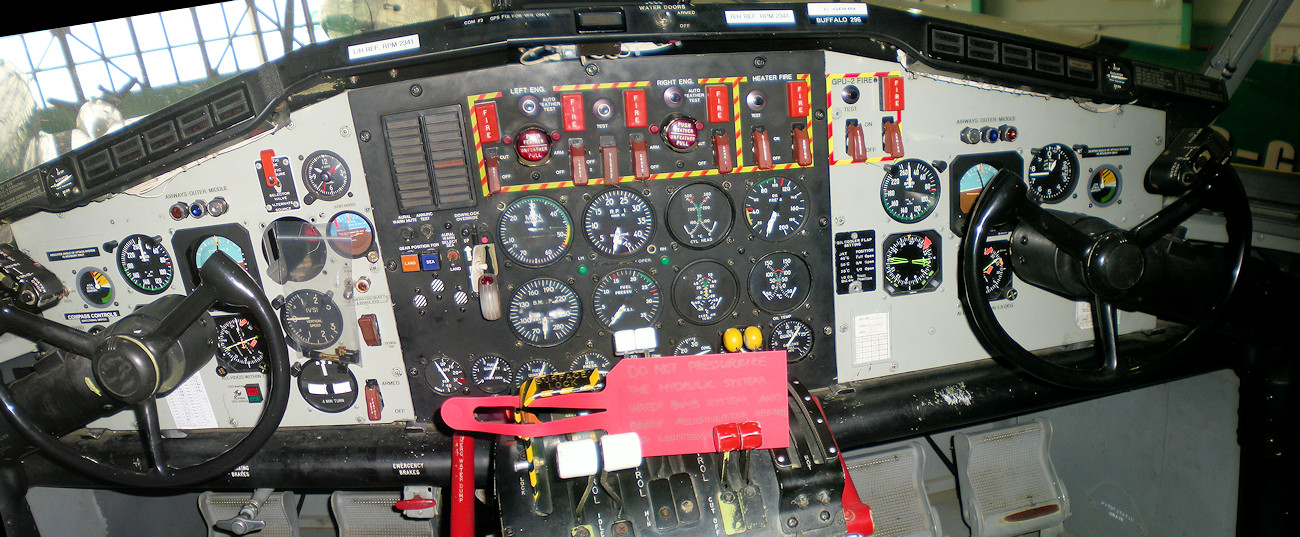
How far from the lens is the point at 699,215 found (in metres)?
2.43

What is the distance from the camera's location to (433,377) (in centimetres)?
248

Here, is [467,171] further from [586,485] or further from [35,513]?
[35,513]

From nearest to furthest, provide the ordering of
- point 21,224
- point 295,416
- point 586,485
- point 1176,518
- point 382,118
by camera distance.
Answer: point 586,485 < point 382,118 < point 21,224 < point 295,416 < point 1176,518

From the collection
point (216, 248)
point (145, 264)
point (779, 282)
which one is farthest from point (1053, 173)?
point (145, 264)

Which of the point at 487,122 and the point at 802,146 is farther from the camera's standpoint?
the point at 802,146

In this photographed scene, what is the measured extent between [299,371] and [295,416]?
201 millimetres

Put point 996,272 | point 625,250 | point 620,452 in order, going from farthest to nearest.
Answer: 1. point 996,272
2. point 625,250
3. point 620,452

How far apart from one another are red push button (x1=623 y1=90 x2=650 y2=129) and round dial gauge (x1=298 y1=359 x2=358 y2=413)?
4.66 feet

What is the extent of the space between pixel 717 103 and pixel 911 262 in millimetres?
1028

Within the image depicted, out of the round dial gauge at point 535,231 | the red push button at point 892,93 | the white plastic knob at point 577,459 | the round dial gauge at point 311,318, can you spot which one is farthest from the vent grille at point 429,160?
the red push button at point 892,93

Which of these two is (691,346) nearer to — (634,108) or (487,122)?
(634,108)

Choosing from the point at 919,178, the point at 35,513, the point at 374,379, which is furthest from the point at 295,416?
the point at 919,178

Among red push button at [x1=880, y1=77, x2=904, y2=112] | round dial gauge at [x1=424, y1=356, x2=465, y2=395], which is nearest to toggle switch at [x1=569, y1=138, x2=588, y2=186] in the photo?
round dial gauge at [x1=424, y1=356, x2=465, y2=395]

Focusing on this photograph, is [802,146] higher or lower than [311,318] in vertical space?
higher
